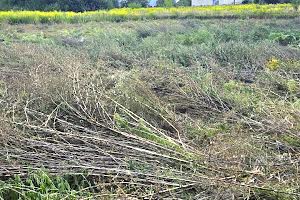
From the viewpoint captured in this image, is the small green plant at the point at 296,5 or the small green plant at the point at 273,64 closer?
the small green plant at the point at 273,64

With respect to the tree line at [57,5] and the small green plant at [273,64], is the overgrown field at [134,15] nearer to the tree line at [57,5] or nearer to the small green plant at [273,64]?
the tree line at [57,5]

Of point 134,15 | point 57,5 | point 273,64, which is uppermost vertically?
point 57,5

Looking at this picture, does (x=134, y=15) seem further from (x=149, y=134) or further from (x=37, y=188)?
(x=37, y=188)

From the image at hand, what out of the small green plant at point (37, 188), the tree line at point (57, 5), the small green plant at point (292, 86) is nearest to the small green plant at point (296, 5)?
the tree line at point (57, 5)

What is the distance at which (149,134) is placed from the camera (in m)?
4.05

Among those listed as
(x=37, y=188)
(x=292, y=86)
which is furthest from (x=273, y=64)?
(x=37, y=188)

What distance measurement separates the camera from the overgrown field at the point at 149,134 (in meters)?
3.28

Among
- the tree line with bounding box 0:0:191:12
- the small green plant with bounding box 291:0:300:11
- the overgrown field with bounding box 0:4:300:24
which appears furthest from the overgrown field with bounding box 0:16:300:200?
the tree line with bounding box 0:0:191:12

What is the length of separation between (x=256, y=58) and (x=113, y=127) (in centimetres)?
447

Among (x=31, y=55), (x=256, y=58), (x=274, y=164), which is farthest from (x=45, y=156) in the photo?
(x=256, y=58)

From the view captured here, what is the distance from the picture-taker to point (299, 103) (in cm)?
470

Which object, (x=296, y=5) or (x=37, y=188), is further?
(x=296, y=5)

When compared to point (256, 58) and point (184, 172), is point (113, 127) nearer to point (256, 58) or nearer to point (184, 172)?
point (184, 172)

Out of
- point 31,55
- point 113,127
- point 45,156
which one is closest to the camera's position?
point 45,156
